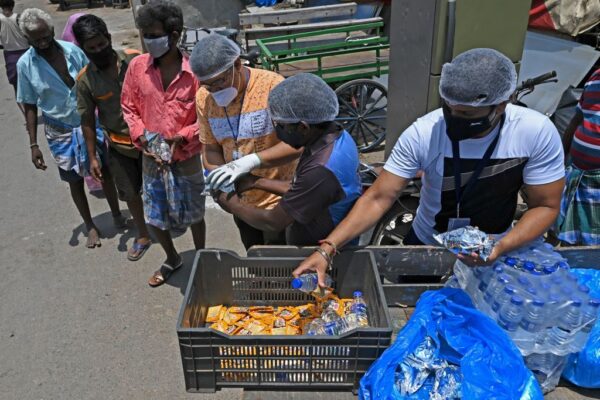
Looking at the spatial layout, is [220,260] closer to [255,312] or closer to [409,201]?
[255,312]

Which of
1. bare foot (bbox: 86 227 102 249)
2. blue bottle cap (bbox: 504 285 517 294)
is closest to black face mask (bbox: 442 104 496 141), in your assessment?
blue bottle cap (bbox: 504 285 517 294)

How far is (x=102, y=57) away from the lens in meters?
3.40

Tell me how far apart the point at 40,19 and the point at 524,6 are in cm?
386

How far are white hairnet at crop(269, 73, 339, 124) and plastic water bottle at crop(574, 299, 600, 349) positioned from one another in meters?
1.19

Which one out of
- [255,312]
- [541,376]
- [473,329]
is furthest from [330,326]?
[541,376]

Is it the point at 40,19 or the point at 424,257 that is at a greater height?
the point at 40,19

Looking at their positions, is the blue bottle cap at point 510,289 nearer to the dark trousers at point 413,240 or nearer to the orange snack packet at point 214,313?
the dark trousers at point 413,240

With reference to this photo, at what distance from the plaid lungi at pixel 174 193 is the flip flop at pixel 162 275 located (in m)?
0.57

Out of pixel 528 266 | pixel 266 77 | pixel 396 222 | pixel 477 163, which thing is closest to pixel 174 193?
pixel 266 77

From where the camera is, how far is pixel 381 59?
645 centimetres

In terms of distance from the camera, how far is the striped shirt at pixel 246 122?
8.83 feet

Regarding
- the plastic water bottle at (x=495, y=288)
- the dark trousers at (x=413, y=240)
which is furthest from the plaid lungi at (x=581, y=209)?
the plastic water bottle at (x=495, y=288)

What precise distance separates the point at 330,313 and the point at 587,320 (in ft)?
3.00

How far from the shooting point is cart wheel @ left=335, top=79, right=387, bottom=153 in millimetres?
6172
